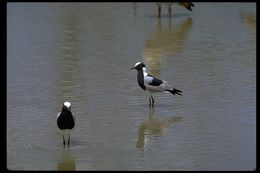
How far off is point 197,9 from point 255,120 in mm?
14822

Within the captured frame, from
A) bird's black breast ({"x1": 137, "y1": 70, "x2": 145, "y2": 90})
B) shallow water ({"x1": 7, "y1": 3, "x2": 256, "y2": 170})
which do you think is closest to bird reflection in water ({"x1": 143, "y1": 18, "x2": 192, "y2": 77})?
shallow water ({"x1": 7, "y1": 3, "x2": 256, "y2": 170})

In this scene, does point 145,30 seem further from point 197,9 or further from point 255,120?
point 255,120

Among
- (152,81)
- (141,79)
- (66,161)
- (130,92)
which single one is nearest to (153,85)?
(152,81)

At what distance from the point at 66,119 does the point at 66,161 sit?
0.60 meters

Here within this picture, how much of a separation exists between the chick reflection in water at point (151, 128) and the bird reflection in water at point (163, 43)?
3293 mm

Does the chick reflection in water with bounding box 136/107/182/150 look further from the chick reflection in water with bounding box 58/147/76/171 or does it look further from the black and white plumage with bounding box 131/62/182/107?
the chick reflection in water with bounding box 58/147/76/171

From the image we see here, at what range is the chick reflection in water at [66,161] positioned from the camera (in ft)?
26.0

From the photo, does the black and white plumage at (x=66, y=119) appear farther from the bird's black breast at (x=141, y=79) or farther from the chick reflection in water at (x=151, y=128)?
the bird's black breast at (x=141, y=79)

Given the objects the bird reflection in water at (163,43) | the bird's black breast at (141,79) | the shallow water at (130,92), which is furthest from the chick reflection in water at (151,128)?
the bird reflection in water at (163,43)

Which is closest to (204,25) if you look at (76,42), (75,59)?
(76,42)

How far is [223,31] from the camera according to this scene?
1900 centimetres

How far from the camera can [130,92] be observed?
12.0 m

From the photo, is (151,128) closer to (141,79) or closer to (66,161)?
(141,79)

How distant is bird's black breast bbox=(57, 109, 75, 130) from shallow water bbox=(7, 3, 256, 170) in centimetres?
31
